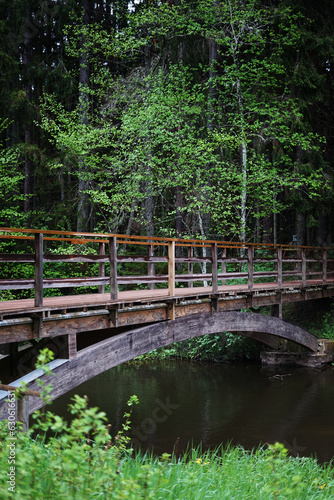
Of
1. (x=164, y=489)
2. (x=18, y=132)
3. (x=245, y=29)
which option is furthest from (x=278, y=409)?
(x=18, y=132)

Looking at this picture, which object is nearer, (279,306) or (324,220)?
(279,306)

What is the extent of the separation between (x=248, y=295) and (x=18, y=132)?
1637 cm

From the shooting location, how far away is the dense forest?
59.0 ft

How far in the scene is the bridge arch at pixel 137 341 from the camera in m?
7.58

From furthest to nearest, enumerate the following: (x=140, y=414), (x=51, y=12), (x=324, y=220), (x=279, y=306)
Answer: (x=51, y=12) < (x=324, y=220) < (x=279, y=306) < (x=140, y=414)

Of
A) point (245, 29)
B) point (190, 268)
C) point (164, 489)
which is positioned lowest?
point (164, 489)

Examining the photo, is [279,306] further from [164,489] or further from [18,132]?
[18,132]

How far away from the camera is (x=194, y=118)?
1891cm

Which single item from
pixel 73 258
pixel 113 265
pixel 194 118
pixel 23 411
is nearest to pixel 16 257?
pixel 73 258

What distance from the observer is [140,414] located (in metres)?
11.9

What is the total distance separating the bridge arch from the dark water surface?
168 centimetres

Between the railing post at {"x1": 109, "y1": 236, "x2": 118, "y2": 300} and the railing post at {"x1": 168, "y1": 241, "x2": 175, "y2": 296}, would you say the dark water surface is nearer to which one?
the railing post at {"x1": 109, "y1": 236, "x2": 118, "y2": 300}

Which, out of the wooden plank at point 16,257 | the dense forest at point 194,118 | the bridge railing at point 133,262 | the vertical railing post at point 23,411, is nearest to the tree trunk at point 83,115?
the dense forest at point 194,118

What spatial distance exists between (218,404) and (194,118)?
33.8 ft
